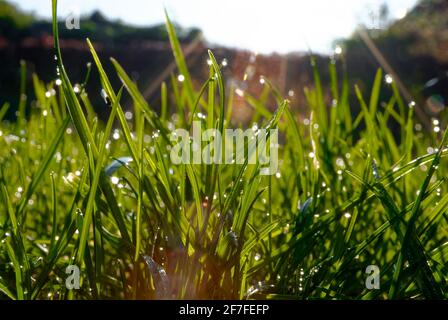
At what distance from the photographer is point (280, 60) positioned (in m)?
9.76

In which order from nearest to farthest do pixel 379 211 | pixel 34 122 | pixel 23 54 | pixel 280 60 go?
pixel 379 211, pixel 34 122, pixel 280 60, pixel 23 54

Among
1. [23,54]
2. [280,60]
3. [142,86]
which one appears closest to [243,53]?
[280,60]

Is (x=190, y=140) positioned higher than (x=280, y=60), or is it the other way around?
(x=280, y=60)

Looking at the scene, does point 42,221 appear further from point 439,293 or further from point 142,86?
point 142,86

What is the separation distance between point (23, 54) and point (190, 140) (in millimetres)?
11358

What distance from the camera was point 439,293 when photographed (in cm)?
66

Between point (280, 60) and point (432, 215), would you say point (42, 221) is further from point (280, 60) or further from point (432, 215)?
point (280, 60)
